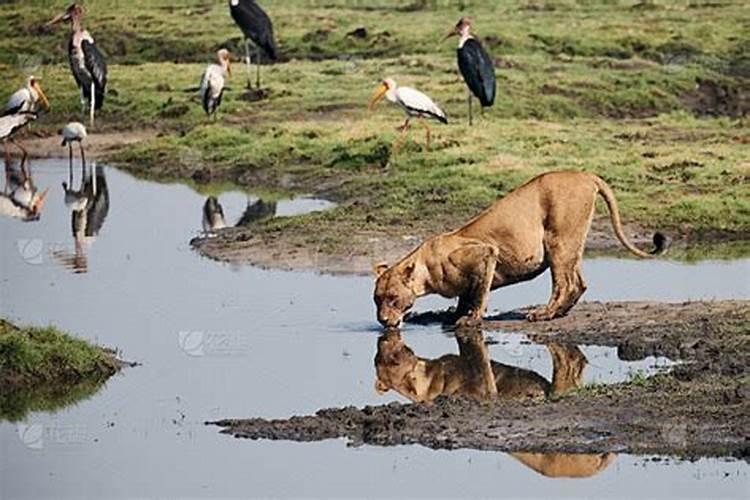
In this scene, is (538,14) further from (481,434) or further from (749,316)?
(481,434)

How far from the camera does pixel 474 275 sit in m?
14.4

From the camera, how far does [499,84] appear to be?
3023 centimetres

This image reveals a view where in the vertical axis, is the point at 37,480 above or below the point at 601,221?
above

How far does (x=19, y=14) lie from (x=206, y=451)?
92.1 feet

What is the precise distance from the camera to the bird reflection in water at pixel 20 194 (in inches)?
885

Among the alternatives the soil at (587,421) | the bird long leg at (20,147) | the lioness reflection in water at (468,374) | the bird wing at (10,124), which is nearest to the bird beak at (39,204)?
the bird wing at (10,124)

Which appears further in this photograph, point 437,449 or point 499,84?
point 499,84

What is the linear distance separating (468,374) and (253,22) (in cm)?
1838

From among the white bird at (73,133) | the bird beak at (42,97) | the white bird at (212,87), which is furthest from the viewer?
the bird beak at (42,97)

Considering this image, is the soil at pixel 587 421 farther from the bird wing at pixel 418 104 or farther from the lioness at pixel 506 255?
the bird wing at pixel 418 104

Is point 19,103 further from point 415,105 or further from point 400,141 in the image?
point 415,105

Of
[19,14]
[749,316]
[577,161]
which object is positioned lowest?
[19,14]

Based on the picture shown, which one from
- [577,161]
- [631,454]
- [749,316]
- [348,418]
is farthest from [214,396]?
[577,161]

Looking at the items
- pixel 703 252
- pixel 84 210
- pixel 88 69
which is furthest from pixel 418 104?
pixel 88 69
